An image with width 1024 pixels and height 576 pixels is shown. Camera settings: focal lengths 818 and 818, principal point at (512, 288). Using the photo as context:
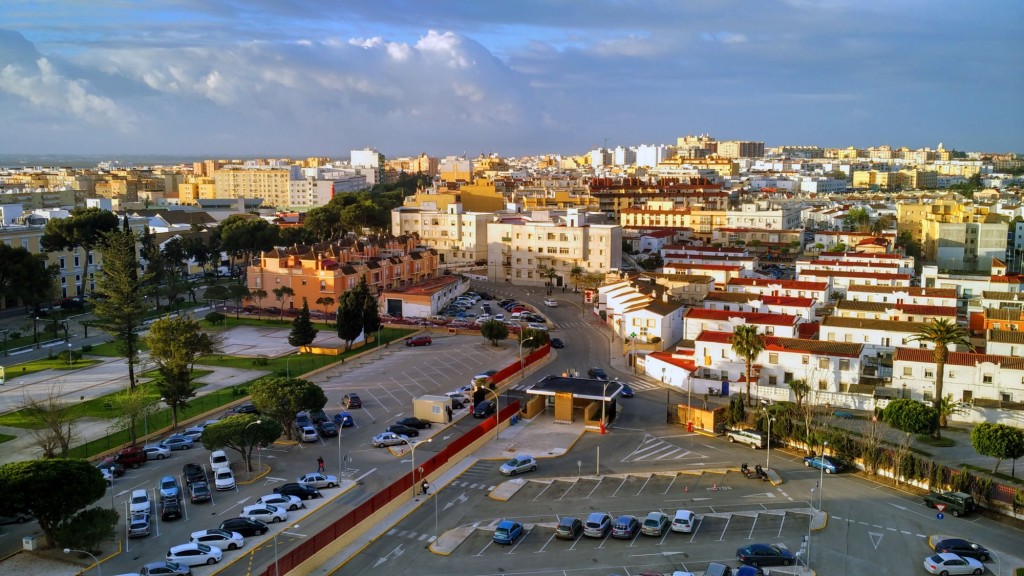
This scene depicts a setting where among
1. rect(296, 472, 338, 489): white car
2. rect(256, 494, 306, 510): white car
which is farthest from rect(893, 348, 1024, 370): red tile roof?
rect(256, 494, 306, 510): white car

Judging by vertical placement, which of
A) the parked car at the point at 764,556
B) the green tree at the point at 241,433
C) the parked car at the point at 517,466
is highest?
the green tree at the point at 241,433

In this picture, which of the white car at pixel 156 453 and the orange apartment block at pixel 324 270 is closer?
the white car at pixel 156 453

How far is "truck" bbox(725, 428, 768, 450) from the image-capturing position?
29438 mm

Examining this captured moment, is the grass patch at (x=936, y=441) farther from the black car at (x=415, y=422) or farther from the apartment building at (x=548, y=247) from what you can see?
the apartment building at (x=548, y=247)

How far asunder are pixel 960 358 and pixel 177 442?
3053 centimetres

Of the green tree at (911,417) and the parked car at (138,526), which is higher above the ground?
the green tree at (911,417)

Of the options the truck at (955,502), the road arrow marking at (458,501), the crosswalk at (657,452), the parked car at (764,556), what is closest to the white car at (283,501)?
the road arrow marking at (458,501)

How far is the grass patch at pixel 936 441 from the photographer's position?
96.7 ft

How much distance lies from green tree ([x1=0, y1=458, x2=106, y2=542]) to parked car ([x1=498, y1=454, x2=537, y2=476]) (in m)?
11.9

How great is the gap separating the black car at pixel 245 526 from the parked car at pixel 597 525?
341 inches

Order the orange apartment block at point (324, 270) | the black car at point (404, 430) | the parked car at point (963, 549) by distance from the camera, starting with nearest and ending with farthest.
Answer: the parked car at point (963, 549), the black car at point (404, 430), the orange apartment block at point (324, 270)

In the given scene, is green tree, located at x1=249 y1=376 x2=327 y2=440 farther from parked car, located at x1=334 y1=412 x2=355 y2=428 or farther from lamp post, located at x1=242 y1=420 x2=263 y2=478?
parked car, located at x1=334 y1=412 x2=355 y2=428

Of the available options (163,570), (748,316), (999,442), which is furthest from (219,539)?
(748,316)

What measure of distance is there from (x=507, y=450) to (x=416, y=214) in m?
48.7
